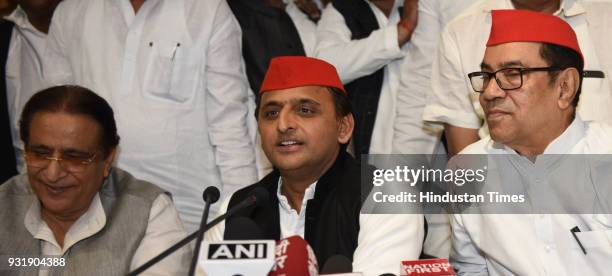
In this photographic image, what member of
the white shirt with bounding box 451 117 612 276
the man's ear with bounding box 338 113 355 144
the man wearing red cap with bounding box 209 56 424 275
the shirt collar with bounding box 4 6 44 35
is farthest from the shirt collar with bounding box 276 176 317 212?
the shirt collar with bounding box 4 6 44 35

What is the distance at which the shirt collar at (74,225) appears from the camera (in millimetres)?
2945

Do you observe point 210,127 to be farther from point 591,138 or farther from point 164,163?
point 591,138

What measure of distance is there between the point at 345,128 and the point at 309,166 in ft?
0.88

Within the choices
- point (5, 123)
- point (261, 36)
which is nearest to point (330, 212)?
point (261, 36)

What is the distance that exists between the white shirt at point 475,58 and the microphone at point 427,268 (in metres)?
1.37

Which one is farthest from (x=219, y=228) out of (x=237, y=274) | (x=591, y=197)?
(x=591, y=197)

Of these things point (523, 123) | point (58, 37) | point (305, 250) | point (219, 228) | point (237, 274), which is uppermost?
point (58, 37)

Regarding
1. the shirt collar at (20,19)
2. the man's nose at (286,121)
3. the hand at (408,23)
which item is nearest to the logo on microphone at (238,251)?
the man's nose at (286,121)

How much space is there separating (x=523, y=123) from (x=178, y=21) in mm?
1811

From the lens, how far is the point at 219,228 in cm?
301

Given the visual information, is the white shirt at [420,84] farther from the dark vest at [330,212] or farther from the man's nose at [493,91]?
the man's nose at [493,91]

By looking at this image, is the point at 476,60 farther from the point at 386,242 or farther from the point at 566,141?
the point at 386,242

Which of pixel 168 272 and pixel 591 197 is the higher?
pixel 591 197

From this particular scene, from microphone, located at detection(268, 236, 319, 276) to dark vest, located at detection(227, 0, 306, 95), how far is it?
1.91 metres
